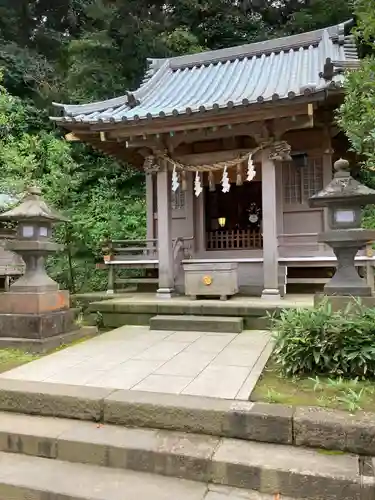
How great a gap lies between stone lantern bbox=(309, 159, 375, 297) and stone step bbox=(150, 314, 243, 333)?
167cm

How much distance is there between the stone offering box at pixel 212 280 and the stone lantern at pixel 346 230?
2.27 m

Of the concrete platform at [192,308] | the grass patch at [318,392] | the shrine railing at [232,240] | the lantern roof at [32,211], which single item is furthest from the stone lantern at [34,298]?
the shrine railing at [232,240]

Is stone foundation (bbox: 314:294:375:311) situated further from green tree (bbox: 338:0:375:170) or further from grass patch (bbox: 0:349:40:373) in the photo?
grass patch (bbox: 0:349:40:373)

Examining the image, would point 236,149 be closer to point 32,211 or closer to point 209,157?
point 209,157

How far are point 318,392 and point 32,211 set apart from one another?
165 inches

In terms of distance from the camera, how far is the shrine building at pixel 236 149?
6670 millimetres

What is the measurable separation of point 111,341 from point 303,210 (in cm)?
493

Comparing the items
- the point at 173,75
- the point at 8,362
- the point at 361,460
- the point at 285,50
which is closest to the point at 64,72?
the point at 173,75

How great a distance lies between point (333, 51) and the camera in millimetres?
8984

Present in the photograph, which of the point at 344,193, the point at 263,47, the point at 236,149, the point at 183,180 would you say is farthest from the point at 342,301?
the point at 263,47

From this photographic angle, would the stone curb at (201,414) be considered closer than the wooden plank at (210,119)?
Yes

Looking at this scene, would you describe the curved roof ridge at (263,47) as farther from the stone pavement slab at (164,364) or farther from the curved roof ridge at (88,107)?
the stone pavement slab at (164,364)

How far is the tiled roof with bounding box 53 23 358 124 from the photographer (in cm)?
749

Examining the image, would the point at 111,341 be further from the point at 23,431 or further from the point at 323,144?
the point at 323,144
